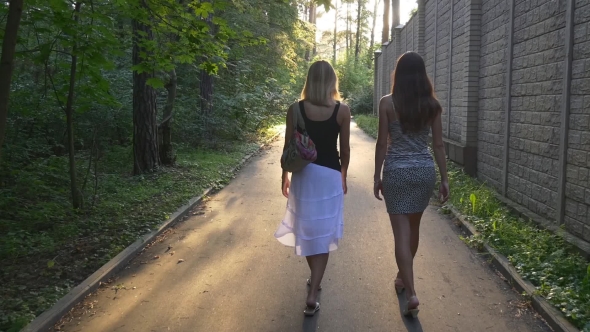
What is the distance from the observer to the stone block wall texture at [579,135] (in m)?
5.43

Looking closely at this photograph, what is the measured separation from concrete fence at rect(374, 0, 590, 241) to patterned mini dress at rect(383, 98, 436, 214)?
2068 millimetres

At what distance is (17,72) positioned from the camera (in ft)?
31.3

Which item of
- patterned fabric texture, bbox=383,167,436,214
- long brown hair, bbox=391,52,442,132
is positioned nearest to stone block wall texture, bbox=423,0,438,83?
long brown hair, bbox=391,52,442,132

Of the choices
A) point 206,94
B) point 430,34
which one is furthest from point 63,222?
point 430,34

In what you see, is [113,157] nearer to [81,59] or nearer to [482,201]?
[81,59]

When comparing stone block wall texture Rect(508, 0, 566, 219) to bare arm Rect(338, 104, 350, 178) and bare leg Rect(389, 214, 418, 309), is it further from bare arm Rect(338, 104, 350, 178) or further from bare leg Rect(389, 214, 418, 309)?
bare arm Rect(338, 104, 350, 178)

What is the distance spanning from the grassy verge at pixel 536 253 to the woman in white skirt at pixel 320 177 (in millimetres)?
1880

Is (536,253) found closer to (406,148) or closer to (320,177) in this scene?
(406,148)

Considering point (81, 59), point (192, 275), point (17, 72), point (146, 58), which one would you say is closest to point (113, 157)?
point (17, 72)

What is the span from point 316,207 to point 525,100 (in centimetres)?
421

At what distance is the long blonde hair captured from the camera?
4.36m

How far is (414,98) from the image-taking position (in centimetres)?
432

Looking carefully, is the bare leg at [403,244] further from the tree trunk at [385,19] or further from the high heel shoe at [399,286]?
the tree trunk at [385,19]

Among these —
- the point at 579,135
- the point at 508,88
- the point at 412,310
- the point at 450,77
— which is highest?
the point at 450,77
